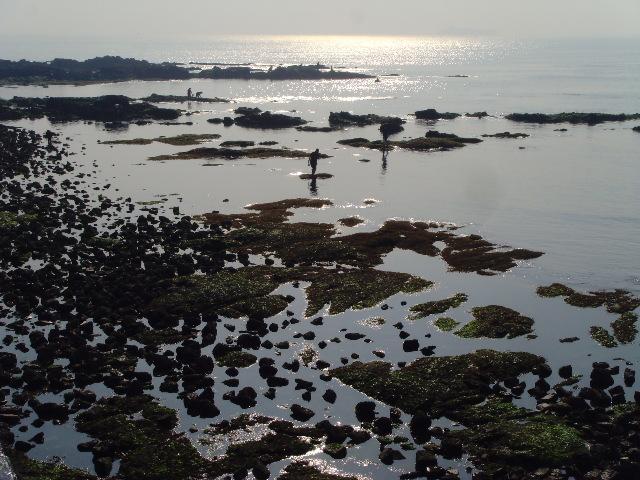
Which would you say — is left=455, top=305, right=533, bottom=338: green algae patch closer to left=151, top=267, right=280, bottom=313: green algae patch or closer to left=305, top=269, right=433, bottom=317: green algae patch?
left=305, top=269, right=433, bottom=317: green algae patch

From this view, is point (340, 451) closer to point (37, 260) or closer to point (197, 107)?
point (37, 260)

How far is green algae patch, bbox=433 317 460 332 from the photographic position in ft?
128

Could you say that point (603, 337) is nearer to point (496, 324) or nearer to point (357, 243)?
point (496, 324)

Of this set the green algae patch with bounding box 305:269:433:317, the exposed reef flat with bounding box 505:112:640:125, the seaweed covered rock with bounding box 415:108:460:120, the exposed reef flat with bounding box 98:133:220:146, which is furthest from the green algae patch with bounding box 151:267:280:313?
the exposed reef flat with bounding box 505:112:640:125

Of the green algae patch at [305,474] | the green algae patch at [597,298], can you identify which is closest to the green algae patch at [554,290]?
the green algae patch at [597,298]

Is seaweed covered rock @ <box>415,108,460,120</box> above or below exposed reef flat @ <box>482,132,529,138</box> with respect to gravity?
above

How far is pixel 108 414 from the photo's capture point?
93.8ft

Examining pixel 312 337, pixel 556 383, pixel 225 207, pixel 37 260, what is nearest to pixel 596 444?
pixel 556 383

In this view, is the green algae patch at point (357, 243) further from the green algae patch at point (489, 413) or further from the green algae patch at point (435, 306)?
the green algae patch at point (489, 413)

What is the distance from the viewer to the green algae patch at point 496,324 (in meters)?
38.2

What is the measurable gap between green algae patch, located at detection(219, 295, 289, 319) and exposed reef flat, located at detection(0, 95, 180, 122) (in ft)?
386

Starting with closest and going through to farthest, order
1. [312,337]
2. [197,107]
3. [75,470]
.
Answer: [75,470], [312,337], [197,107]

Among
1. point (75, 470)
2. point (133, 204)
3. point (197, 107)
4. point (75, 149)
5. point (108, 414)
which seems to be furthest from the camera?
point (197, 107)

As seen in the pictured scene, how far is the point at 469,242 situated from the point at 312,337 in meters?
24.8
